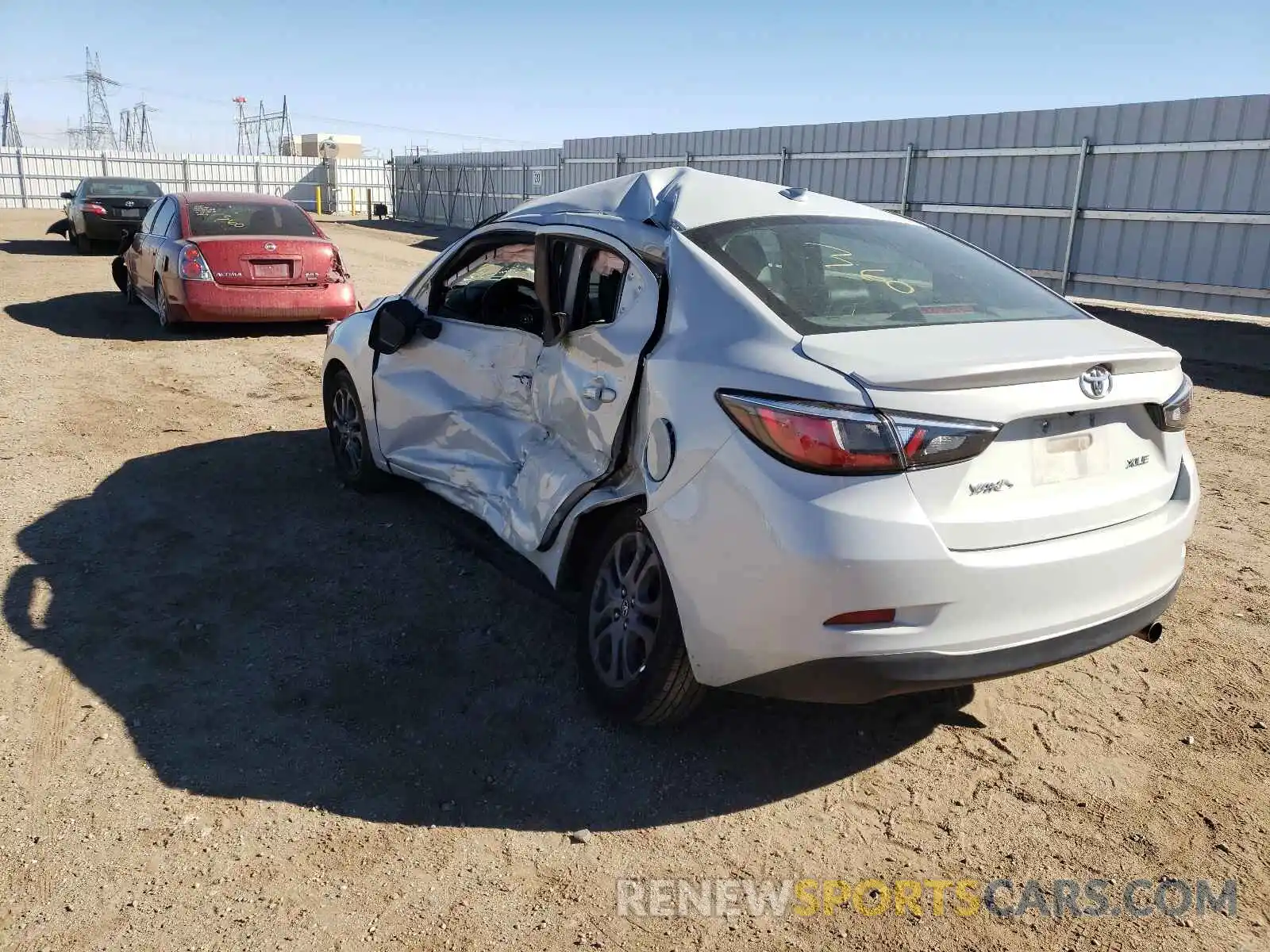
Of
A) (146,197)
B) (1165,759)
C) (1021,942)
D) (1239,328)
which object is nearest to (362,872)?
(1021,942)

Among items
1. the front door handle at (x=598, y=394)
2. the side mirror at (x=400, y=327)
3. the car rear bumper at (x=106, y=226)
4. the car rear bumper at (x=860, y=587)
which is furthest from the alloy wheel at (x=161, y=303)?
the car rear bumper at (x=106, y=226)

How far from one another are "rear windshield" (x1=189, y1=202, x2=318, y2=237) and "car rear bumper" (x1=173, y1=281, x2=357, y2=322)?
0.70m

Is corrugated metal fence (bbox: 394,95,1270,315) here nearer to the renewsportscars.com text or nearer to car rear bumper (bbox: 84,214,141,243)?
car rear bumper (bbox: 84,214,141,243)

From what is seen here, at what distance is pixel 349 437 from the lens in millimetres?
5922

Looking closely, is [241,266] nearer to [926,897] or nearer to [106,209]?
[926,897]

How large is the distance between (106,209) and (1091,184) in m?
17.7

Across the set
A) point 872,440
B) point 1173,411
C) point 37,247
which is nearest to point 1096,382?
point 1173,411

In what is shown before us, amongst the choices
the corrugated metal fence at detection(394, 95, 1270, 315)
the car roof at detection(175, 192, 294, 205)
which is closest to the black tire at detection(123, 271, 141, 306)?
the car roof at detection(175, 192, 294, 205)

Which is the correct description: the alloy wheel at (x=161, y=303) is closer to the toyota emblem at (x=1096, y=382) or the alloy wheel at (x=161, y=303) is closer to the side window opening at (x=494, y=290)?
the side window opening at (x=494, y=290)

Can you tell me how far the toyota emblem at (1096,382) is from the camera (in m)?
2.83

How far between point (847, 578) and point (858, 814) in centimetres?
89

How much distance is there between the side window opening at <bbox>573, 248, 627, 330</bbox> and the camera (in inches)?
144

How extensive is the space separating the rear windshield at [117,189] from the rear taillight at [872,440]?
2104 cm

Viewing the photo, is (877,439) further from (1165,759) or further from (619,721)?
(1165,759)
